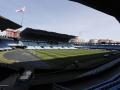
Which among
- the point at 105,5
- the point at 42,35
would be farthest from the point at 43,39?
the point at 105,5

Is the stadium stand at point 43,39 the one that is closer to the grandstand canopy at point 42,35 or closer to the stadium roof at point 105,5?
the grandstand canopy at point 42,35

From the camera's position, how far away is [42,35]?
71.9 metres

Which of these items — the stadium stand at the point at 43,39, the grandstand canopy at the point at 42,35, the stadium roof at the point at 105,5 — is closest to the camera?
the stadium roof at the point at 105,5

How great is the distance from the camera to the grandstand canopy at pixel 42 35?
64938mm

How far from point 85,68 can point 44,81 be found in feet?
19.4

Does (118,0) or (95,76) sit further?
(95,76)

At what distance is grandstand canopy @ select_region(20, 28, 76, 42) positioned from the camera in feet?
213

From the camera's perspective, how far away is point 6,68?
66.9ft

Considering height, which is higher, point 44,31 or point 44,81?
point 44,31

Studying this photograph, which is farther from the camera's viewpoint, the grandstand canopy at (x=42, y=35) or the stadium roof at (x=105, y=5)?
the grandstand canopy at (x=42, y=35)

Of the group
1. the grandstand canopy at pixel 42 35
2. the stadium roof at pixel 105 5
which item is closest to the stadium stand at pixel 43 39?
the grandstand canopy at pixel 42 35

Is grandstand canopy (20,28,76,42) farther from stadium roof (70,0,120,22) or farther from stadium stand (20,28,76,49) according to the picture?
stadium roof (70,0,120,22)

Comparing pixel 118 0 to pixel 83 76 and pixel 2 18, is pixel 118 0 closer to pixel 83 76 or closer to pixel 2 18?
pixel 83 76

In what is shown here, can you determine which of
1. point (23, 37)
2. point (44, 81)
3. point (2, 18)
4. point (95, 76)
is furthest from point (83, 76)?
point (23, 37)
